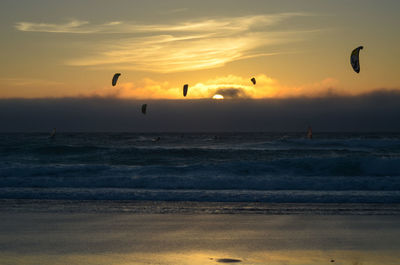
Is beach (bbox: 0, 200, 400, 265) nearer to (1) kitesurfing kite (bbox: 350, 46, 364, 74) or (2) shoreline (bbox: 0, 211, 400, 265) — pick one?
(2) shoreline (bbox: 0, 211, 400, 265)

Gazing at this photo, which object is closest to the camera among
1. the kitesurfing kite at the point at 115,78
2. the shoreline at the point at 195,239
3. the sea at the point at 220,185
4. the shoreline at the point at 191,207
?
the shoreline at the point at 195,239

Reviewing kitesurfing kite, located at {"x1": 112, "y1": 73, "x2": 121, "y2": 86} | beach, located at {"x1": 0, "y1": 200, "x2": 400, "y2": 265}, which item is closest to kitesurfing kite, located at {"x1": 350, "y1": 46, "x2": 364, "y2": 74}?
beach, located at {"x1": 0, "y1": 200, "x2": 400, "y2": 265}

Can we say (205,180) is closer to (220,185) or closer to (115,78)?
(220,185)

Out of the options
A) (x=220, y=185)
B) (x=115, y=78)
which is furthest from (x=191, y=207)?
(x=115, y=78)

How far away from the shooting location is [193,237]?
7.56m

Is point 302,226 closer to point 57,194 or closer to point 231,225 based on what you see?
point 231,225

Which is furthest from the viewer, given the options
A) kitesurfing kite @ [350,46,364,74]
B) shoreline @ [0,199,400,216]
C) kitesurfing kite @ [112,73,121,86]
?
kitesurfing kite @ [112,73,121,86]

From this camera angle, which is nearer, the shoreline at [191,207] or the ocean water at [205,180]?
the shoreline at [191,207]

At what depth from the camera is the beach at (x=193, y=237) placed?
6289 millimetres

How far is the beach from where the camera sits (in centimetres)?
629

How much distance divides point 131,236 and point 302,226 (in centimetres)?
272

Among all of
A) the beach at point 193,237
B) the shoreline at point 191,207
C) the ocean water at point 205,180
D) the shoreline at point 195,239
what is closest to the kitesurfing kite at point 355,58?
the ocean water at point 205,180

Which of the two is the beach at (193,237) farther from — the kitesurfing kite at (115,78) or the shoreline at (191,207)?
the kitesurfing kite at (115,78)

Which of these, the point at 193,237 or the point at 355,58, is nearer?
the point at 193,237
